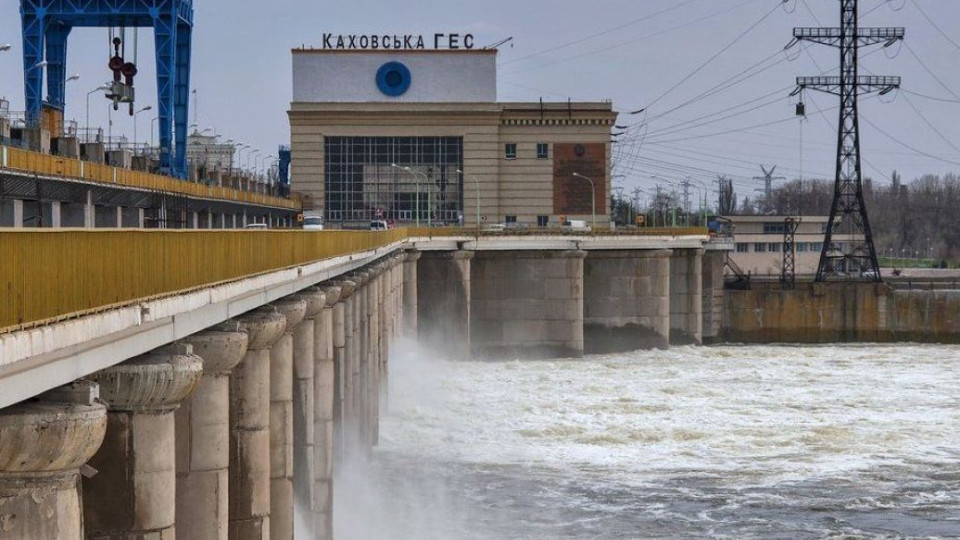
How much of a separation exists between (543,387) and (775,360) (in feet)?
74.2

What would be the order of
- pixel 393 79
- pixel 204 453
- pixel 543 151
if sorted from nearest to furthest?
pixel 204 453, pixel 543 151, pixel 393 79

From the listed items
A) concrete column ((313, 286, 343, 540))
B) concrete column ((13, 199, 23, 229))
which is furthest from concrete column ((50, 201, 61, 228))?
concrete column ((313, 286, 343, 540))

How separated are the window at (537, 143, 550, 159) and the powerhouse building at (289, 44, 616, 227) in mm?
114

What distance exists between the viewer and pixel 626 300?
97.3 metres

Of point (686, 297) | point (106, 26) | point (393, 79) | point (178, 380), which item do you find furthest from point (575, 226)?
point (178, 380)

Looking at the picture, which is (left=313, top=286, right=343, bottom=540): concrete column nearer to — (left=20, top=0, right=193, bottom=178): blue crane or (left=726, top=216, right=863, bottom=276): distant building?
(left=20, top=0, right=193, bottom=178): blue crane

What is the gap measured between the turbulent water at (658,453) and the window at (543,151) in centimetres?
3735

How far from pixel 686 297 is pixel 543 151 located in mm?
26389

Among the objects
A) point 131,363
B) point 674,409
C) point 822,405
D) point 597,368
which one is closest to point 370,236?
point 674,409

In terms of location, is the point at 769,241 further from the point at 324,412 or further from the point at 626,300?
the point at 324,412

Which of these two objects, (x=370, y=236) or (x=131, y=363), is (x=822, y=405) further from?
(x=131, y=363)

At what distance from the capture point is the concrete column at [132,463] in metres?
→ 16.4

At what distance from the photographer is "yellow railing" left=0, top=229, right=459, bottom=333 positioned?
1345 centimetres

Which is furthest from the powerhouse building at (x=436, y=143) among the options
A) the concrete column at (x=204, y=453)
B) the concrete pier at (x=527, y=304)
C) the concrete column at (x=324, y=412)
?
the concrete column at (x=204, y=453)
